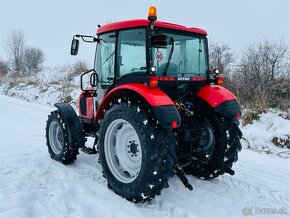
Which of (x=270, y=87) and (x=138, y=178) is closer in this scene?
(x=138, y=178)

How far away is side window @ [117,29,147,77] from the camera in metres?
3.60

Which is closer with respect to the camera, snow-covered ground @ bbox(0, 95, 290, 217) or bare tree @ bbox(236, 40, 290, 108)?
snow-covered ground @ bbox(0, 95, 290, 217)

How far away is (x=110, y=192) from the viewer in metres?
3.66

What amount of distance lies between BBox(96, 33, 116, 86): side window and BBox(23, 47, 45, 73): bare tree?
28.8 m

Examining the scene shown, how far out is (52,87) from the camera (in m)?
15.3

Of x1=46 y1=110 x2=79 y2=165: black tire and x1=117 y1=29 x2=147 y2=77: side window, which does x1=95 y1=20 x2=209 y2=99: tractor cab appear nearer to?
x1=117 y1=29 x2=147 y2=77: side window

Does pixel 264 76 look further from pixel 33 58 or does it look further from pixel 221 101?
pixel 33 58

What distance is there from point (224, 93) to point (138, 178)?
1608 millimetres

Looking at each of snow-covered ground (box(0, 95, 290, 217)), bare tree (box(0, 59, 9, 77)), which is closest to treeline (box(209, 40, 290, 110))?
snow-covered ground (box(0, 95, 290, 217))

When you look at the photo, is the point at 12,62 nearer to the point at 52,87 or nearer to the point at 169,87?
the point at 52,87

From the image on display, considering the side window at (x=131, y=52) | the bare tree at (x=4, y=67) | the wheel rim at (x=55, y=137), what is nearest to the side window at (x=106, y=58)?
the side window at (x=131, y=52)

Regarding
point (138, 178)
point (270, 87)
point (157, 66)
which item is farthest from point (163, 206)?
point (270, 87)

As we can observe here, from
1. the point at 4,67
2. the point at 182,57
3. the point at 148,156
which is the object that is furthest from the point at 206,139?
the point at 4,67

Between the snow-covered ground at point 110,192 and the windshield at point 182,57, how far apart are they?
4.78 ft
